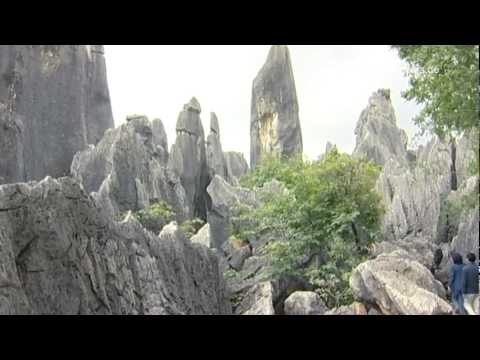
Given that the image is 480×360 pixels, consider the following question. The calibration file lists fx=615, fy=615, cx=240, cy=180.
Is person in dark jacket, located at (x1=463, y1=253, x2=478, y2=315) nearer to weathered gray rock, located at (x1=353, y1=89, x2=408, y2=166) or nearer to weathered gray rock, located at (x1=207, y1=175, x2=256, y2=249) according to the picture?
weathered gray rock, located at (x1=207, y1=175, x2=256, y2=249)

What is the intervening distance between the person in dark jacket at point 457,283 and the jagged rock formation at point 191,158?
2006 cm

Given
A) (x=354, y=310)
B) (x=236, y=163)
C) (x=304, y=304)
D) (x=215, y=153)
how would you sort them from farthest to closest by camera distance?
(x=236, y=163) < (x=215, y=153) < (x=304, y=304) < (x=354, y=310)

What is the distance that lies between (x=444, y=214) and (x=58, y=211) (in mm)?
12508

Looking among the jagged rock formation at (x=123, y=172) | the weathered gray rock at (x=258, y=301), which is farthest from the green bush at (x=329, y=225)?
the jagged rock formation at (x=123, y=172)

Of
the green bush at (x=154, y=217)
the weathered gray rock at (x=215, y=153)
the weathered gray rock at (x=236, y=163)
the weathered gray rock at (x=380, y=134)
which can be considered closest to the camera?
the green bush at (x=154, y=217)

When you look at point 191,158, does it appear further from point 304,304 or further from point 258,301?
point 304,304

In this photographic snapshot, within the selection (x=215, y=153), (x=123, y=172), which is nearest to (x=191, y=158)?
(x=215, y=153)

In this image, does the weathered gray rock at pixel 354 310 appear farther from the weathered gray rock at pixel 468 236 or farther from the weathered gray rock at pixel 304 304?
the weathered gray rock at pixel 468 236

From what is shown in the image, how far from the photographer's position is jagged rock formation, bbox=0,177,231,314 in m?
7.20

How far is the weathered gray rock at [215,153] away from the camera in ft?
98.5

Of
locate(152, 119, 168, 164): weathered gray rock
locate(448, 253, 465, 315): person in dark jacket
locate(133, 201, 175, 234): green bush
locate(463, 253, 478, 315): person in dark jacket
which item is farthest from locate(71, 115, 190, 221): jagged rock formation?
locate(463, 253, 478, 315): person in dark jacket

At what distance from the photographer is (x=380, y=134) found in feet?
85.8

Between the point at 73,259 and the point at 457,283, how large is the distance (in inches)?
187
